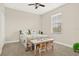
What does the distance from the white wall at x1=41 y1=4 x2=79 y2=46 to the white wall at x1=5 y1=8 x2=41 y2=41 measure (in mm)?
160

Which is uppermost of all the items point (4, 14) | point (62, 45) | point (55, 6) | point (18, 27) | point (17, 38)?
point (55, 6)

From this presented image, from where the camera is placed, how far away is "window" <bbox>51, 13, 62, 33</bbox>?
7.41ft

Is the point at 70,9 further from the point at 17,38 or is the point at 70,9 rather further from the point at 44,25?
the point at 17,38

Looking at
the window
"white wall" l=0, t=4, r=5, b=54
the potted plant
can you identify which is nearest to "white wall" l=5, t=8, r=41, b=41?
"white wall" l=0, t=4, r=5, b=54

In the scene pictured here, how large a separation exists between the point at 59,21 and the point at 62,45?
0.45 metres

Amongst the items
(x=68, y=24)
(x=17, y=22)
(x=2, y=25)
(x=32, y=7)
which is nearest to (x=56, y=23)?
(x=68, y=24)

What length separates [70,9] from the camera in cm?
219

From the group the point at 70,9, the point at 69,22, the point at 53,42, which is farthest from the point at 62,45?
the point at 70,9

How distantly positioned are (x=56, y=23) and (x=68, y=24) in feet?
0.73

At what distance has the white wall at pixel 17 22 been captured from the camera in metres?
2.20

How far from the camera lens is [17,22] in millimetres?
2234

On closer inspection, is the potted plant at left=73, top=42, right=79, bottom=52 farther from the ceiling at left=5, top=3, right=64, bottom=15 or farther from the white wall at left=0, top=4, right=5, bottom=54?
the white wall at left=0, top=4, right=5, bottom=54

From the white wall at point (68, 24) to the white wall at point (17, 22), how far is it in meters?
0.16

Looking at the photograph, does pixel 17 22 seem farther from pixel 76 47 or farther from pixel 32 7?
pixel 76 47
